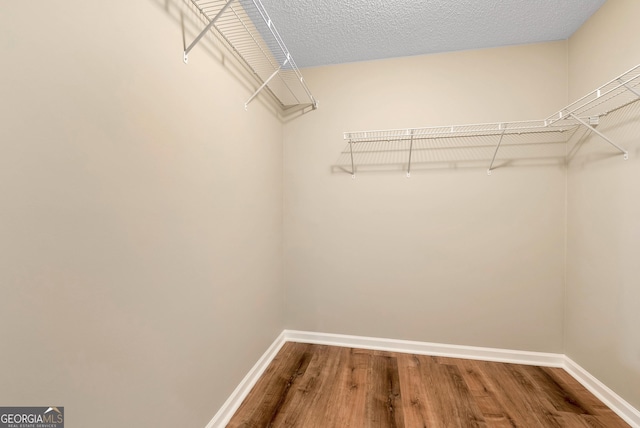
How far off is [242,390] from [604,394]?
87.7 inches

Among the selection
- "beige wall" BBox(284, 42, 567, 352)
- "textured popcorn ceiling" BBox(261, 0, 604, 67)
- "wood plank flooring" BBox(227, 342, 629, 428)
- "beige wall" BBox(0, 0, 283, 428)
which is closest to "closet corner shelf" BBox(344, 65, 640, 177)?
"beige wall" BBox(284, 42, 567, 352)

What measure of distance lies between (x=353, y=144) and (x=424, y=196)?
0.75m

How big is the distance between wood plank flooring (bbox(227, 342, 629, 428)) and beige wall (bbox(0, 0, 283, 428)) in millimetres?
441

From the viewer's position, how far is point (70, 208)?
0.73 m

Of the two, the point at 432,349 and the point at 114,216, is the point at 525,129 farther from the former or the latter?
the point at 114,216

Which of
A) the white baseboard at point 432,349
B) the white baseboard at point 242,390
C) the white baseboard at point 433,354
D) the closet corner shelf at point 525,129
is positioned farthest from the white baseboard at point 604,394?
the white baseboard at point 242,390

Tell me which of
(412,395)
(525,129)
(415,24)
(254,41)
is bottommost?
(412,395)

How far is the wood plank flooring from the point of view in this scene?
1479 mm

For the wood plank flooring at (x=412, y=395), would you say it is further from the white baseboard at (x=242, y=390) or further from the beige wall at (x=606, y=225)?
the beige wall at (x=606, y=225)

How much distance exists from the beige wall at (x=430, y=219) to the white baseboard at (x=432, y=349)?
0.05 metres

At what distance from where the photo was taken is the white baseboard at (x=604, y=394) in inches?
56.6

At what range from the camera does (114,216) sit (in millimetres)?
857

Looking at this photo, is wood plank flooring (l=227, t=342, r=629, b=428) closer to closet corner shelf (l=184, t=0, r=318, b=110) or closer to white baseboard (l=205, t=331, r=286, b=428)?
white baseboard (l=205, t=331, r=286, b=428)

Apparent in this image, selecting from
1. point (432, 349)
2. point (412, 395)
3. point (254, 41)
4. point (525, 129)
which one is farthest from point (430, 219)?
point (254, 41)
